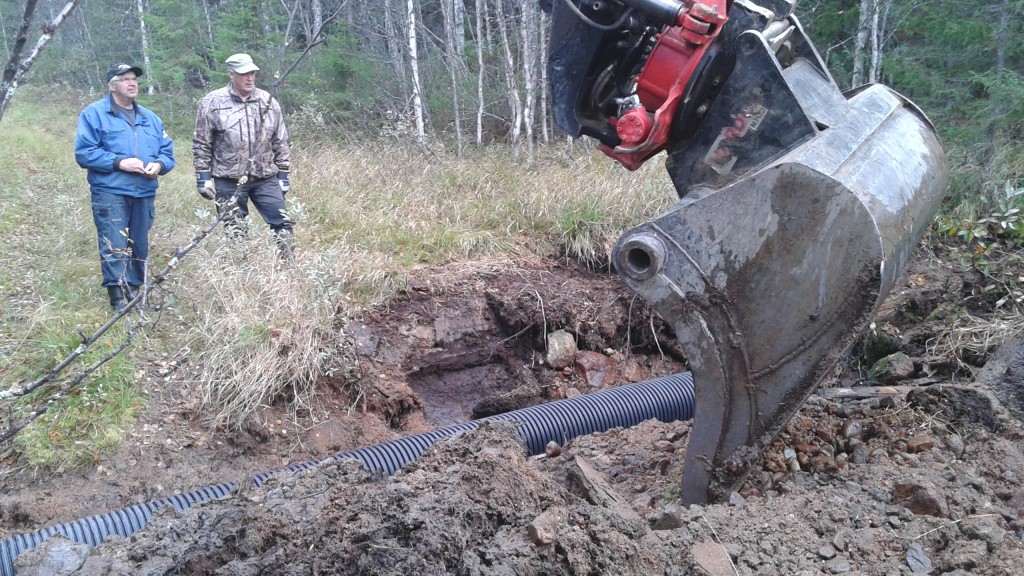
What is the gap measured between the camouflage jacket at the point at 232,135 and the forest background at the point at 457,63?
1.75 metres

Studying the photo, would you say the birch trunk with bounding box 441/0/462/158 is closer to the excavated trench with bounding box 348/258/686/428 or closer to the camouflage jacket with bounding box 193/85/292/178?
the camouflage jacket with bounding box 193/85/292/178

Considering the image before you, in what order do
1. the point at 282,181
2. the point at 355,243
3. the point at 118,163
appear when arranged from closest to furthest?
1. the point at 118,163
2. the point at 282,181
3. the point at 355,243

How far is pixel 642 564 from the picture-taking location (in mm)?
2121

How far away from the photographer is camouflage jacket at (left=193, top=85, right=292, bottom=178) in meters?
6.03

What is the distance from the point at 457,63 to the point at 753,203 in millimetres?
11467

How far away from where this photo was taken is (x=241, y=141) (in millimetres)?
6090

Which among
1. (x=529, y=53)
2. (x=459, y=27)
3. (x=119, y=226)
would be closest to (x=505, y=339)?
(x=119, y=226)

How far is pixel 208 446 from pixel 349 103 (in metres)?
10.6

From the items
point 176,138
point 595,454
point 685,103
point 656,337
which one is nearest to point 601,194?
point 656,337

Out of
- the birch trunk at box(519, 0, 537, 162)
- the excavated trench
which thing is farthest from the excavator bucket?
the birch trunk at box(519, 0, 537, 162)

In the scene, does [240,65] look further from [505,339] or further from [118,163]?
[505,339]

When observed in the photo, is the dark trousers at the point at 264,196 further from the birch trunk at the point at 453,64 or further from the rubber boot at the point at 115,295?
the birch trunk at the point at 453,64

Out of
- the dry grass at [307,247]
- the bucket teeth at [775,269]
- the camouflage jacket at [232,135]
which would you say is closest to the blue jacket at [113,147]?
the camouflage jacket at [232,135]

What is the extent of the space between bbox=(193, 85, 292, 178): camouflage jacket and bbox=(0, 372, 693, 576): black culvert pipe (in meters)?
3.06
